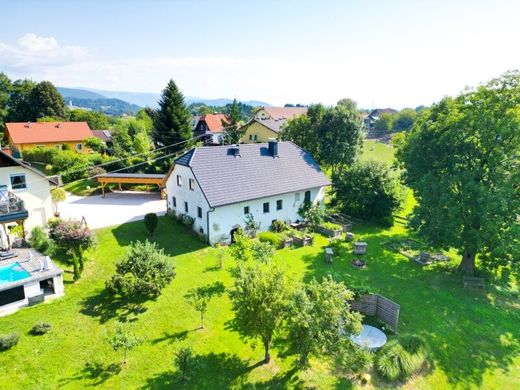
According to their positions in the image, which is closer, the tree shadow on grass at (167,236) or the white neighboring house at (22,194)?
the white neighboring house at (22,194)

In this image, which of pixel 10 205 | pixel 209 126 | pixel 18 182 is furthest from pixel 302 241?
pixel 209 126

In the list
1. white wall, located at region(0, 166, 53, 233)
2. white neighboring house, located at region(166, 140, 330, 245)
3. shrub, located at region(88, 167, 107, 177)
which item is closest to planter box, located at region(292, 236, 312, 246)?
white neighboring house, located at region(166, 140, 330, 245)

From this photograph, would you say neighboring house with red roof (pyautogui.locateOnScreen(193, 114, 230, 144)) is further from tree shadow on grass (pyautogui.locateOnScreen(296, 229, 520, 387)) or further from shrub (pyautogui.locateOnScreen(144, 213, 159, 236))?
tree shadow on grass (pyautogui.locateOnScreen(296, 229, 520, 387))

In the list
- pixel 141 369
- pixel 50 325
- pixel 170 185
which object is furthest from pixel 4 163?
pixel 141 369

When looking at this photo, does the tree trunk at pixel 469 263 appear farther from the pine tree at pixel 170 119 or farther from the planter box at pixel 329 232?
the pine tree at pixel 170 119

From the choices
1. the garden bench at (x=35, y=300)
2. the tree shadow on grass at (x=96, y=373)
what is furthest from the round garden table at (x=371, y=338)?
the garden bench at (x=35, y=300)

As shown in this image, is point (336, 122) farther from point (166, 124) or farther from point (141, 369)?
point (141, 369)
